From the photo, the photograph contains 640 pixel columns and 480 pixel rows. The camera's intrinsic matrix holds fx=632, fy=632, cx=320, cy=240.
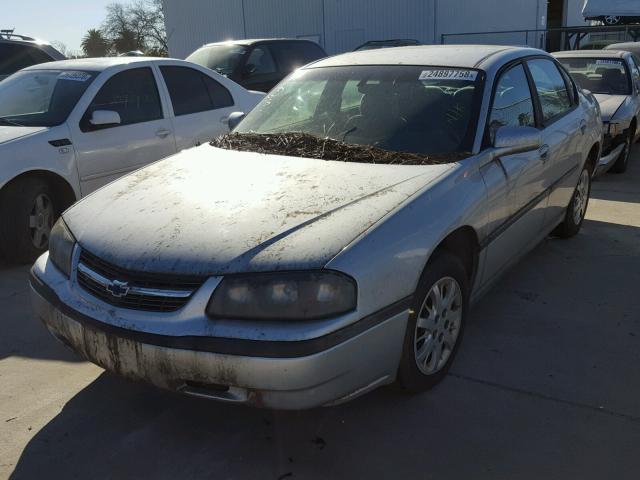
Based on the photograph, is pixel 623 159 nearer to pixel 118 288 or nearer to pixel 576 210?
pixel 576 210

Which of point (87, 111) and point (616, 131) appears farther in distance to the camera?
point (616, 131)

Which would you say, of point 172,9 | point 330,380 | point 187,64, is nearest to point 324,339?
point 330,380

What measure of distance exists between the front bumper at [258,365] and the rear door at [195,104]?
3.75 m

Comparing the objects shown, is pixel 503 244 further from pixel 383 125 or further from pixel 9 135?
pixel 9 135

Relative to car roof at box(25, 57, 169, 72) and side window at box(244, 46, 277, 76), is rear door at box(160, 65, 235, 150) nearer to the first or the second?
car roof at box(25, 57, 169, 72)

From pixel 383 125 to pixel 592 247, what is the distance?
260cm

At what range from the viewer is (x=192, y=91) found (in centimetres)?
641

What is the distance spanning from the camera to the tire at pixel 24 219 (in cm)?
488

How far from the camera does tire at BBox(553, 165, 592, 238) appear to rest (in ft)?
17.0

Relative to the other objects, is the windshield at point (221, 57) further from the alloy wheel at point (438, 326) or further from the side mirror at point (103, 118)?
the alloy wheel at point (438, 326)

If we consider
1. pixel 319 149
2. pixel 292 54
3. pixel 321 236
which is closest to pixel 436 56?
pixel 319 149

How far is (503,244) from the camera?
3.65m

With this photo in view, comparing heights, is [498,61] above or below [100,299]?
above

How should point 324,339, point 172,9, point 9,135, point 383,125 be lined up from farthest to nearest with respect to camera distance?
point 172,9 → point 9,135 → point 383,125 → point 324,339
